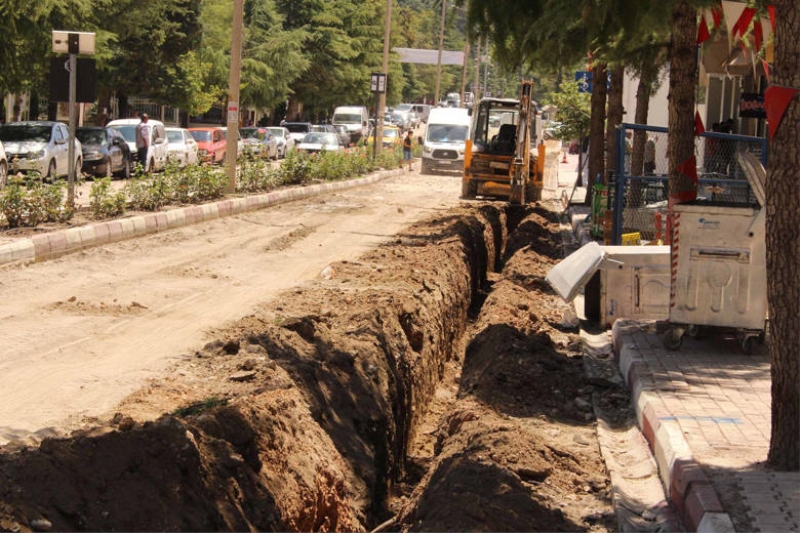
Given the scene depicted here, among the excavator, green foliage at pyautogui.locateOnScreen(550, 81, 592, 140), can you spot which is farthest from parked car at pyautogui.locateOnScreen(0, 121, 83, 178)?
green foliage at pyautogui.locateOnScreen(550, 81, 592, 140)

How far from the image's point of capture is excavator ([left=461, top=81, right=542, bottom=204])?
1039 inches

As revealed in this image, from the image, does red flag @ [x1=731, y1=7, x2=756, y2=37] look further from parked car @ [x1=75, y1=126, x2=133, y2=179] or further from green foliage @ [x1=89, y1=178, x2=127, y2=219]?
parked car @ [x1=75, y1=126, x2=133, y2=179]

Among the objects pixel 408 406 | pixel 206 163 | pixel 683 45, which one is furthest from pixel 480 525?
pixel 206 163

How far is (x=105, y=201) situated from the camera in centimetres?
1778

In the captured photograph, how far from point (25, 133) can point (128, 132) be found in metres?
6.51

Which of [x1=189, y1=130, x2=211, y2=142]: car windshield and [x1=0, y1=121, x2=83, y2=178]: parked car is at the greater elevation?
[x1=189, y1=130, x2=211, y2=142]: car windshield

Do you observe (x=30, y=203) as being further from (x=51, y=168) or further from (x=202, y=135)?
(x=202, y=135)

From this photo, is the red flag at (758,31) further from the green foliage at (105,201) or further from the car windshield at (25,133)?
the car windshield at (25,133)

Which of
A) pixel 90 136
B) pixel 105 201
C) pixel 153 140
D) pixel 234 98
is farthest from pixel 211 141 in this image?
pixel 105 201

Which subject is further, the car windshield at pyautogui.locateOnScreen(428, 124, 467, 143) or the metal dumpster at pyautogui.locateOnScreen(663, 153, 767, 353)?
the car windshield at pyautogui.locateOnScreen(428, 124, 467, 143)

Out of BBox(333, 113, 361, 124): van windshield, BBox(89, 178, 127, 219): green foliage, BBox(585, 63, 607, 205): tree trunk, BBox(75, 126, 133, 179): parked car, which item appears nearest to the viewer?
BBox(89, 178, 127, 219): green foliage

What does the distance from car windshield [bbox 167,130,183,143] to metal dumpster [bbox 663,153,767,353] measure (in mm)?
26419

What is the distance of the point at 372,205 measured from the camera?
86.7ft

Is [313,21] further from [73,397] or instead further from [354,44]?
[73,397]
